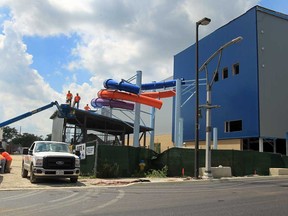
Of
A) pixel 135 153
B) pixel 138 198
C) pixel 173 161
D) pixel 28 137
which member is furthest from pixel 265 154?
pixel 28 137

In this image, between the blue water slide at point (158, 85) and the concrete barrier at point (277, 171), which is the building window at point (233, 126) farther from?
the concrete barrier at point (277, 171)

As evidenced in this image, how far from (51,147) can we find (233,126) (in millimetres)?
26821

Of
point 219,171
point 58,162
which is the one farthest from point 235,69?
point 58,162

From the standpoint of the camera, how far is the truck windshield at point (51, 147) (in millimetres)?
18953

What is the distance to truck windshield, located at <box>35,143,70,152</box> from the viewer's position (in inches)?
746

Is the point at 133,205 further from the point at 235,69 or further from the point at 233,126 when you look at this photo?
the point at 235,69

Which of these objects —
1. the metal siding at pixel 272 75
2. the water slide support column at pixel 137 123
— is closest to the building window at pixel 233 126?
the metal siding at pixel 272 75

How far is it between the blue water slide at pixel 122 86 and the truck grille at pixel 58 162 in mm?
17927

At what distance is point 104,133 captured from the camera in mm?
48844

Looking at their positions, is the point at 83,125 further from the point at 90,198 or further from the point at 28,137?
the point at 28,137

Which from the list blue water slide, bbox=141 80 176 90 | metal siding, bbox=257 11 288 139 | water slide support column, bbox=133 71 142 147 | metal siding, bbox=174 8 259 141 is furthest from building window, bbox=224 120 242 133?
water slide support column, bbox=133 71 142 147

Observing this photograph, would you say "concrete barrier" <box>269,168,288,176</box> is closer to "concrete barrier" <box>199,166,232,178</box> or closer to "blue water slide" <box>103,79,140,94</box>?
"concrete barrier" <box>199,166,232,178</box>

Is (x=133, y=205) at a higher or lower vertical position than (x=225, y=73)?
lower

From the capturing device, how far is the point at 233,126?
137ft
